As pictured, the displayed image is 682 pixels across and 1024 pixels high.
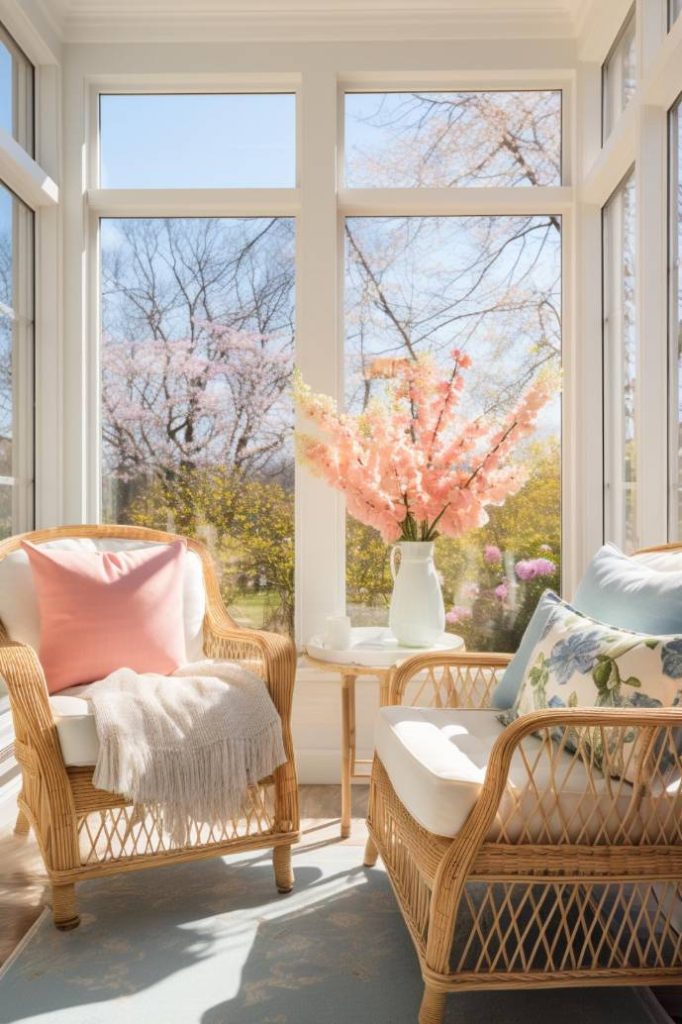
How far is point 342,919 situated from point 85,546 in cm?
138

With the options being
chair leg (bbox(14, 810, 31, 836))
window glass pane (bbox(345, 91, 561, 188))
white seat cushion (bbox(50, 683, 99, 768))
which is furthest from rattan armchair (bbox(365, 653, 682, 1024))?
window glass pane (bbox(345, 91, 561, 188))

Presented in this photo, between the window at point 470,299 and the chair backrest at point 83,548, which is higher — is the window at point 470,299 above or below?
above

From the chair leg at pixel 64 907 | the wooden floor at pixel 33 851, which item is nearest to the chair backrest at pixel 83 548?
the wooden floor at pixel 33 851

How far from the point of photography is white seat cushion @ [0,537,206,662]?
98.2 inches

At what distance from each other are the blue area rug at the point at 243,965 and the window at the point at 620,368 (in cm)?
156

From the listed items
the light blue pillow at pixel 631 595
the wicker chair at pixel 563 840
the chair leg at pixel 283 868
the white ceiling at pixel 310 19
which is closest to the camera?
the wicker chair at pixel 563 840

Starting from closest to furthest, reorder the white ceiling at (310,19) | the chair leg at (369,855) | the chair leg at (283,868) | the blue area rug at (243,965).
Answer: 1. the blue area rug at (243,965)
2. the chair leg at (283,868)
3. the chair leg at (369,855)
4. the white ceiling at (310,19)

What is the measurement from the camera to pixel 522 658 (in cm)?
215

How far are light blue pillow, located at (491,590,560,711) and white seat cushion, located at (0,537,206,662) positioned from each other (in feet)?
3.36

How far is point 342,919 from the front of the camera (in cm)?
210

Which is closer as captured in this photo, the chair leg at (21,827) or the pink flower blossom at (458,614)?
the chair leg at (21,827)

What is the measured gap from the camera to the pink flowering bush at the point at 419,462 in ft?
8.86

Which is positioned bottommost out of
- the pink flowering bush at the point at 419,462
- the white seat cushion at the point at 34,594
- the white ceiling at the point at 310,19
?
the white seat cushion at the point at 34,594

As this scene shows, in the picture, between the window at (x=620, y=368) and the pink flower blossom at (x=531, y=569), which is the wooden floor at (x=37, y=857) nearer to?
the pink flower blossom at (x=531, y=569)
